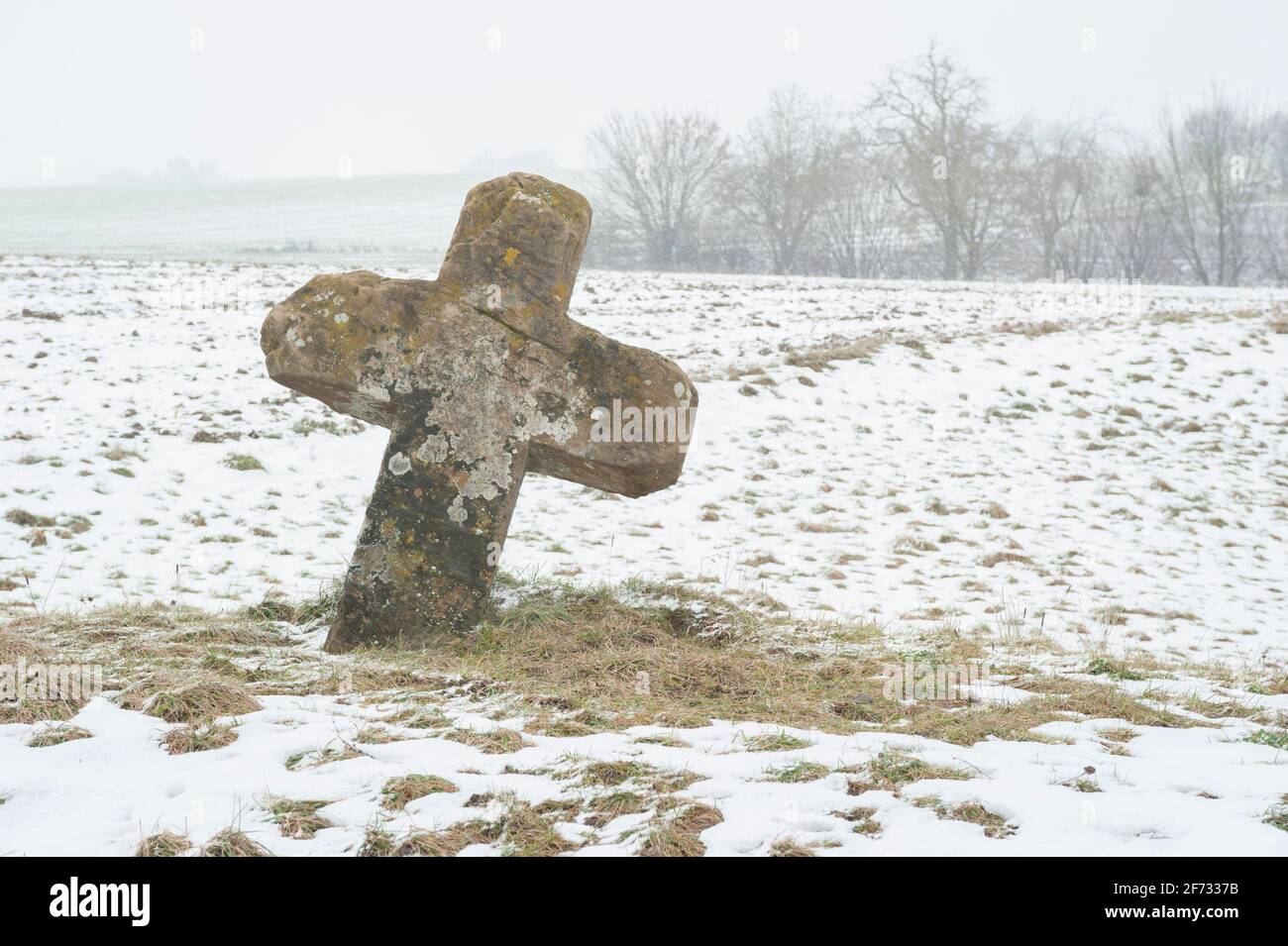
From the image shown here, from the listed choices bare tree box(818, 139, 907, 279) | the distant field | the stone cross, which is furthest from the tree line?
the stone cross

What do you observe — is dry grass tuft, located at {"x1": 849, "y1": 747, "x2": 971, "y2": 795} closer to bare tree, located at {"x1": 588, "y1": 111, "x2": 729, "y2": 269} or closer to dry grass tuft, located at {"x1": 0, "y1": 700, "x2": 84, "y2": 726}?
dry grass tuft, located at {"x1": 0, "y1": 700, "x2": 84, "y2": 726}

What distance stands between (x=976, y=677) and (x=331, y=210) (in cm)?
5432

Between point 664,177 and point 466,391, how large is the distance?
46.8 meters

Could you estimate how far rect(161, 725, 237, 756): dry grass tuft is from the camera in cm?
389

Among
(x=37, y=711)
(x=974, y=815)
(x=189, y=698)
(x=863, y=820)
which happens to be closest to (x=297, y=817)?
(x=189, y=698)

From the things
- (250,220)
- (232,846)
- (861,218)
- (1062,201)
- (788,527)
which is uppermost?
(1062,201)

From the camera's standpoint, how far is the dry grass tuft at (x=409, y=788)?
3.39 meters

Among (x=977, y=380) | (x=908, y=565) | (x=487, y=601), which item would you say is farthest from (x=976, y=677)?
(x=977, y=380)

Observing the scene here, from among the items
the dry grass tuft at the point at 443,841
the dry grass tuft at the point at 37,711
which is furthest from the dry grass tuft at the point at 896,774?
the dry grass tuft at the point at 37,711

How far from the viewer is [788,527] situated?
32.0 ft

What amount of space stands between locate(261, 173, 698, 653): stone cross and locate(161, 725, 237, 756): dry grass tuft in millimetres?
1577

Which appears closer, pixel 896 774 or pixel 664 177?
pixel 896 774

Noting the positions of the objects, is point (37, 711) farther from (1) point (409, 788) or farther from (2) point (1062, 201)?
(2) point (1062, 201)

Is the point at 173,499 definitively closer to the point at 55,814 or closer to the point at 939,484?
the point at 55,814
